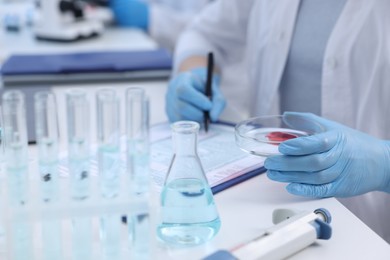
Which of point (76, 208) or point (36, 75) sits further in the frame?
point (36, 75)

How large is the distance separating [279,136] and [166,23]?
5.64 feet

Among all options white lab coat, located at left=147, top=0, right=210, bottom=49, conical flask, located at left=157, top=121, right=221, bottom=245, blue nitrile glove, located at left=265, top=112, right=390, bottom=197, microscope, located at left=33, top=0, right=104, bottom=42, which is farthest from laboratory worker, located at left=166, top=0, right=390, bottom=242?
white lab coat, located at left=147, top=0, right=210, bottom=49

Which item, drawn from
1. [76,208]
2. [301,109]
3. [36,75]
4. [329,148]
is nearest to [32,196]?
[76,208]

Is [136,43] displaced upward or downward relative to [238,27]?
downward

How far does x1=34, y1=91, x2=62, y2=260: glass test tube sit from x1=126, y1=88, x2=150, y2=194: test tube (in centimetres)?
9

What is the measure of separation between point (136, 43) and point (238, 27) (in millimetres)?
645

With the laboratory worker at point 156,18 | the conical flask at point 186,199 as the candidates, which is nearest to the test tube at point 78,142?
the conical flask at point 186,199

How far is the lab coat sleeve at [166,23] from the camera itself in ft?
8.67

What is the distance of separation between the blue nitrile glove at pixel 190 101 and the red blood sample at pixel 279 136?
20cm

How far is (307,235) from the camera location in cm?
76

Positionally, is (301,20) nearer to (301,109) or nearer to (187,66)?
(301,109)

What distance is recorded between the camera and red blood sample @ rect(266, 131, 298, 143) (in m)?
1.03

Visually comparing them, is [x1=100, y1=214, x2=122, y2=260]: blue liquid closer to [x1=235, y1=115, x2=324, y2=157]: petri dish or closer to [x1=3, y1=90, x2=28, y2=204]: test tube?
[x1=3, y1=90, x2=28, y2=204]: test tube

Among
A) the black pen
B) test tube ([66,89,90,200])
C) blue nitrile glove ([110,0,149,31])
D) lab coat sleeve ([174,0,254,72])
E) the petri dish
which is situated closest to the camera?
test tube ([66,89,90,200])
